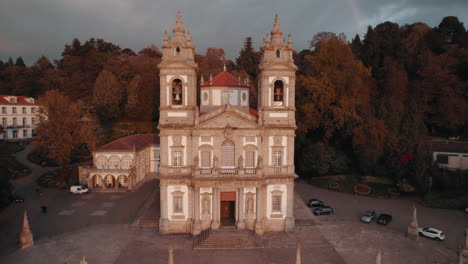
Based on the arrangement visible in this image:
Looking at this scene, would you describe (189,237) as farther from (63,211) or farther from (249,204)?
(63,211)

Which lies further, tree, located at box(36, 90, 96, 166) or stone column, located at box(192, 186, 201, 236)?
tree, located at box(36, 90, 96, 166)

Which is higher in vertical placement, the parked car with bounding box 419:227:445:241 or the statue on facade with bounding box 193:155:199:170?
the statue on facade with bounding box 193:155:199:170

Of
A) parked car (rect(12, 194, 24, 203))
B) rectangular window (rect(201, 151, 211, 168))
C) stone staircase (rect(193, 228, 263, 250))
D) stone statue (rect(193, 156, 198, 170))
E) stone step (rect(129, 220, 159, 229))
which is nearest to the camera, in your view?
stone staircase (rect(193, 228, 263, 250))

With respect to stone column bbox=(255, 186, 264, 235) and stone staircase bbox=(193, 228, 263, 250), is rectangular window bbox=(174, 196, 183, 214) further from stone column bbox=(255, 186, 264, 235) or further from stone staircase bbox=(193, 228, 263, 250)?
stone column bbox=(255, 186, 264, 235)

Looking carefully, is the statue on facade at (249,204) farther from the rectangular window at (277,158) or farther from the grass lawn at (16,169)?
the grass lawn at (16,169)

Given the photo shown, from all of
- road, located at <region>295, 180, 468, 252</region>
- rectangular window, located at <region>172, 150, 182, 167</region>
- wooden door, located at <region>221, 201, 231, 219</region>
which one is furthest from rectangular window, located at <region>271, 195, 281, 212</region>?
rectangular window, located at <region>172, 150, 182, 167</region>

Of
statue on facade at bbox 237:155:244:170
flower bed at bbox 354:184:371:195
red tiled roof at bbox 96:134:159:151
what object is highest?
red tiled roof at bbox 96:134:159:151
